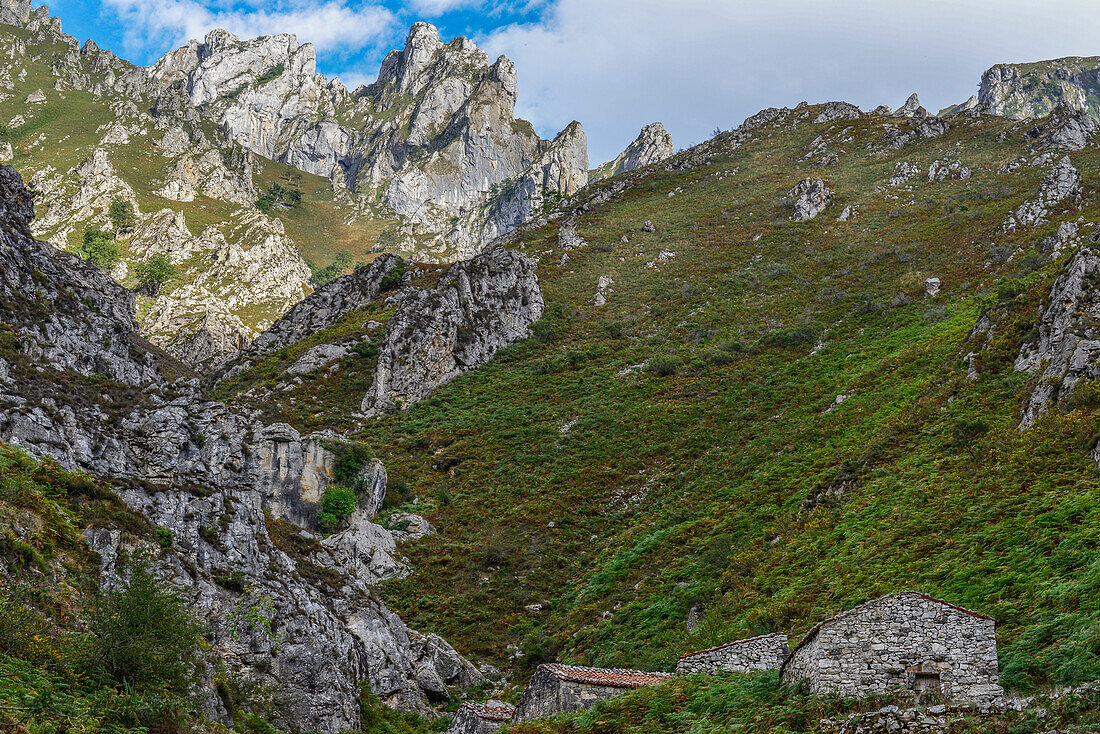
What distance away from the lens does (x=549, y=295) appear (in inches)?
2435

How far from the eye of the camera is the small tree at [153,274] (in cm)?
11356

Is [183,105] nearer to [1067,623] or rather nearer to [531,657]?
[531,657]

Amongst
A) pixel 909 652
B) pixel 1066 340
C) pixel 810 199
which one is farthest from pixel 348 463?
pixel 810 199

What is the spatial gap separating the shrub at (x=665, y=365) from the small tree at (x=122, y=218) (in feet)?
406

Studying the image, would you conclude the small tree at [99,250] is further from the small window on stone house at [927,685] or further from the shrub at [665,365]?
the small window on stone house at [927,685]

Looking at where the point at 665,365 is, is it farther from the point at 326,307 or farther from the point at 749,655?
the point at 326,307

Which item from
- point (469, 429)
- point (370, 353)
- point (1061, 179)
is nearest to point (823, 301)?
point (1061, 179)

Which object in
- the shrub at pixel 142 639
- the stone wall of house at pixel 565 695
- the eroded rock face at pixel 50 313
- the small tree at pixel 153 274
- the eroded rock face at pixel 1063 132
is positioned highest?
the small tree at pixel 153 274

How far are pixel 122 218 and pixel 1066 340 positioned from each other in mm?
148820

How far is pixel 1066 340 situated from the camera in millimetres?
20844

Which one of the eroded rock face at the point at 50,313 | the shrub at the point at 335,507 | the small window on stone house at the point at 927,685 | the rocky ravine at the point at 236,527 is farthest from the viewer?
the shrub at the point at 335,507

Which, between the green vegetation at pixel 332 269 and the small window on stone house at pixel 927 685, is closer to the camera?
the small window on stone house at pixel 927 685

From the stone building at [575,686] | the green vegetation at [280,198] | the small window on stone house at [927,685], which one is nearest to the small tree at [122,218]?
the green vegetation at [280,198]

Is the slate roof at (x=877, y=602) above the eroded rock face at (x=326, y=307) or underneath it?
underneath
